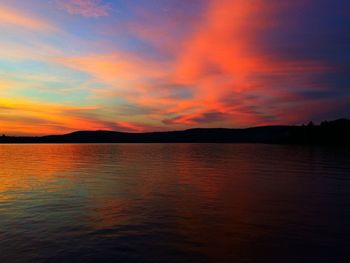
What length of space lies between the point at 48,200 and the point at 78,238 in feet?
43.4

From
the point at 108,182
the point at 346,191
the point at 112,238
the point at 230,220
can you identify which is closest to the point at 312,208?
the point at 230,220

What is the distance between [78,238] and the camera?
62.2ft

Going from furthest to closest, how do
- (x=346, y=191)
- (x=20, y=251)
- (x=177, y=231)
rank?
(x=346, y=191) < (x=177, y=231) < (x=20, y=251)

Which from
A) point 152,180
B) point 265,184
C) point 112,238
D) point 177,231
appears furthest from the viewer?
point 152,180

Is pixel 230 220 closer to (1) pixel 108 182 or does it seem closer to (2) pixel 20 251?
(2) pixel 20 251

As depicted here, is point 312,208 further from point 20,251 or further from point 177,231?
point 20,251

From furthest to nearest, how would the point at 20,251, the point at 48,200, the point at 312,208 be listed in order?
the point at 48,200, the point at 312,208, the point at 20,251

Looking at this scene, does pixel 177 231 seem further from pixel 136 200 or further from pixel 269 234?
pixel 136 200

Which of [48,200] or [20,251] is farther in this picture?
[48,200]

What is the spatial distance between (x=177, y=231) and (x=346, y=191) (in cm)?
2456

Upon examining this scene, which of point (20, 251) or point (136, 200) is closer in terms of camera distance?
point (20, 251)

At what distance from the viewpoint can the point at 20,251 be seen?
1686 centimetres

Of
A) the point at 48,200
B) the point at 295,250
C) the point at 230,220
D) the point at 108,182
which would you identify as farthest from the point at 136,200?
the point at 295,250

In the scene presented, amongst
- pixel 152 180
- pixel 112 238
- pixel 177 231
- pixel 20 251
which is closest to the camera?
pixel 20 251
